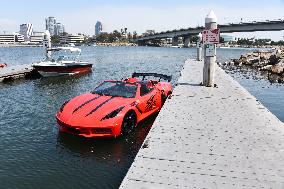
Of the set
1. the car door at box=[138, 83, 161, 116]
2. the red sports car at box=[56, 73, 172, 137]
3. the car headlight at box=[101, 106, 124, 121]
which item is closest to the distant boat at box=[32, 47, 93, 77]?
the red sports car at box=[56, 73, 172, 137]

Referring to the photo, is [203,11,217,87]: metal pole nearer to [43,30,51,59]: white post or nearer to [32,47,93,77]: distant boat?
[32,47,93,77]: distant boat

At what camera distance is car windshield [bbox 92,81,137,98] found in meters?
11.1

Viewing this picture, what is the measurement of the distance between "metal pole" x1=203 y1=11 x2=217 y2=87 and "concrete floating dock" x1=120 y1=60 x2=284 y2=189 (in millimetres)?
4005

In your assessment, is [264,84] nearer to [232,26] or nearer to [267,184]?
[267,184]

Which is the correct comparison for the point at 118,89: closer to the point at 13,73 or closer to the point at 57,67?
the point at 13,73

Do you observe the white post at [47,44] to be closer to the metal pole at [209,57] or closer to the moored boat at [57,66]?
the moored boat at [57,66]

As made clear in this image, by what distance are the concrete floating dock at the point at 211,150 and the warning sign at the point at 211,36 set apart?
13.5 feet

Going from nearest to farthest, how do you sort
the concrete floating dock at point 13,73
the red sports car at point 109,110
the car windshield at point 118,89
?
the red sports car at point 109,110 → the car windshield at point 118,89 → the concrete floating dock at point 13,73

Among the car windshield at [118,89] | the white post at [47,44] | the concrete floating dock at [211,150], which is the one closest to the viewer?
the concrete floating dock at [211,150]

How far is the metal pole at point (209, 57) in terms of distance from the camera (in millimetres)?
14801

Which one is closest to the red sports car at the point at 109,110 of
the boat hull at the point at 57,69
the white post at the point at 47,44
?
the boat hull at the point at 57,69

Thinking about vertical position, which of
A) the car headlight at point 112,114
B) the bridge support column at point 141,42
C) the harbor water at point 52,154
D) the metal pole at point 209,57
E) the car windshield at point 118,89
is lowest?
the harbor water at point 52,154

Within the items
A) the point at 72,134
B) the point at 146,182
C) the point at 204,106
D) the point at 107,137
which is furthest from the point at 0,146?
the point at 204,106

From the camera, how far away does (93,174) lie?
7.39m
